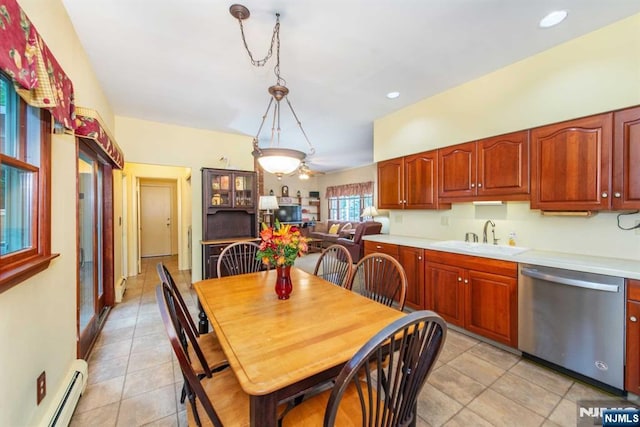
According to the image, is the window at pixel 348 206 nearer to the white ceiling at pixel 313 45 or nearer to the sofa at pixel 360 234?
the sofa at pixel 360 234

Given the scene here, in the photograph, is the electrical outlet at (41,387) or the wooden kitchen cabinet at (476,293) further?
the wooden kitchen cabinet at (476,293)

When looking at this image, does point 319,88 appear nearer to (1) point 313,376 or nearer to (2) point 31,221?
(2) point 31,221

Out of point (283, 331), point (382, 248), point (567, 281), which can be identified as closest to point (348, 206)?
point (382, 248)

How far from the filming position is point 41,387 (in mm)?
1445

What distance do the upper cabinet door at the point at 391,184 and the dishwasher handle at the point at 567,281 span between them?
1737mm

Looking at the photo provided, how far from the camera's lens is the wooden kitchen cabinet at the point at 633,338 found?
1699mm

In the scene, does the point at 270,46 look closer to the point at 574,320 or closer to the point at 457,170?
the point at 457,170

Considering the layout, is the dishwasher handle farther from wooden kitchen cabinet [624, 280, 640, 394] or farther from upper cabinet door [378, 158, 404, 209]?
upper cabinet door [378, 158, 404, 209]

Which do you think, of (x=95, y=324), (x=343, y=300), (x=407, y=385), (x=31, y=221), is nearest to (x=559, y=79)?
(x=343, y=300)

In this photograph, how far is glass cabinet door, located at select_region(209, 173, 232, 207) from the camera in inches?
164

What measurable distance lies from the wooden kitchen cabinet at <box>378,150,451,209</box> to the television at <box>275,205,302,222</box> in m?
5.18

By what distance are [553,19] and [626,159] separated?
1.19m

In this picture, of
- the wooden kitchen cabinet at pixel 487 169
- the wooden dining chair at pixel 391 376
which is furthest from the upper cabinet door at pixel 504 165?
the wooden dining chair at pixel 391 376

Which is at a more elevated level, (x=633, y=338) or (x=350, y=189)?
(x=350, y=189)
